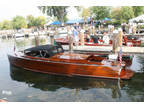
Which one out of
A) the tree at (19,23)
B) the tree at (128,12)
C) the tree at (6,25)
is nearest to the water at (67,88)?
the tree at (128,12)

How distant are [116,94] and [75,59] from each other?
2671 millimetres

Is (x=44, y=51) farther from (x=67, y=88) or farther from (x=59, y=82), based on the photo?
(x=67, y=88)

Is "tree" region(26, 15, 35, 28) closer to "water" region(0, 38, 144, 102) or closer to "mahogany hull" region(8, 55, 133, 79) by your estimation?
"mahogany hull" region(8, 55, 133, 79)

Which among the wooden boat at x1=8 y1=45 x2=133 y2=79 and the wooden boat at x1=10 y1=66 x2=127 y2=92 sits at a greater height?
the wooden boat at x1=8 y1=45 x2=133 y2=79

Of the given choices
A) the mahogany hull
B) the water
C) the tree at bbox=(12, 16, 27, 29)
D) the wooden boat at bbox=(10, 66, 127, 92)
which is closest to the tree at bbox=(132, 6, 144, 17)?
the water

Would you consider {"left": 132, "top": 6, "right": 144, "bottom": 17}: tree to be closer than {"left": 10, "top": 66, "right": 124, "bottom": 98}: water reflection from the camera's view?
No

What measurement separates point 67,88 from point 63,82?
2.29 ft

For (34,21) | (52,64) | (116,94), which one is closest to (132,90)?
(116,94)

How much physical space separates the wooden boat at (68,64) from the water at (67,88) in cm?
29

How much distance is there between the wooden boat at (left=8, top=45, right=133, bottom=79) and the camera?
725cm

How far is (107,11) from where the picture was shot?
128ft

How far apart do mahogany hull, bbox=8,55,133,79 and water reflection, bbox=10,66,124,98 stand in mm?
250

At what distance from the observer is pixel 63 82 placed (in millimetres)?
7543
